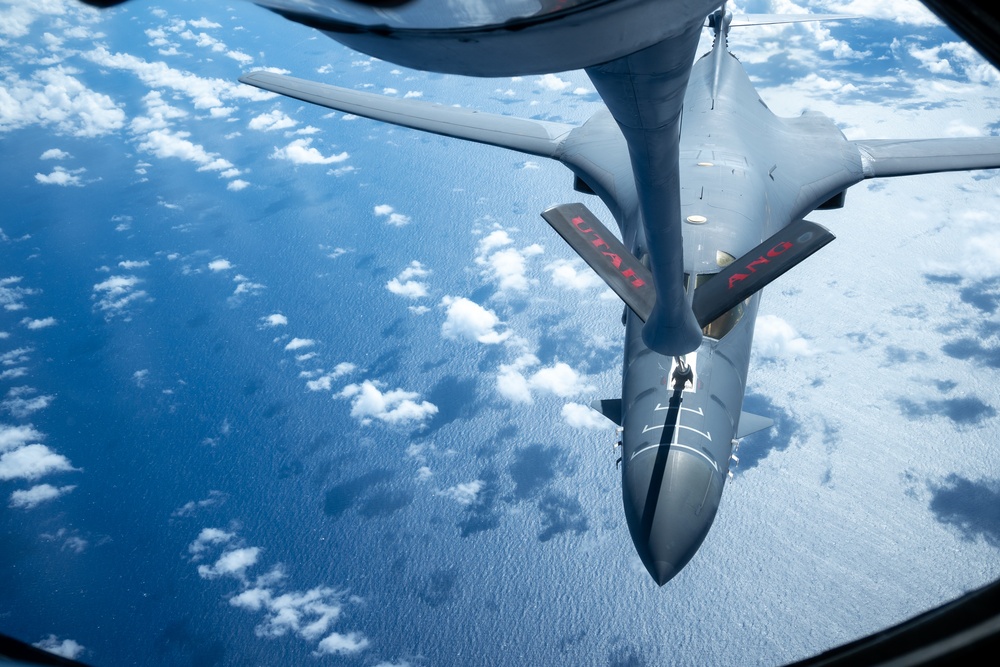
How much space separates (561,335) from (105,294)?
24740mm

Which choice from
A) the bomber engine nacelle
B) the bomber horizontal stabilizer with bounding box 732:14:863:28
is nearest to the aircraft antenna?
the bomber engine nacelle

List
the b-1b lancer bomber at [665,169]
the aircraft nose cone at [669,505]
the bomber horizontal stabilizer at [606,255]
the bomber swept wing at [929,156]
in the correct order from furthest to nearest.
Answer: the bomber swept wing at [929,156] → the aircraft nose cone at [669,505] → the bomber horizontal stabilizer at [606,255] → the b-1b lancer bomber at [665,169]

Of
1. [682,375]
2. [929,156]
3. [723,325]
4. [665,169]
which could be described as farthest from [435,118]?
[665,169]

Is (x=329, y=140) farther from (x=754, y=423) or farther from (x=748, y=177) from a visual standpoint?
(x=754, y=423)

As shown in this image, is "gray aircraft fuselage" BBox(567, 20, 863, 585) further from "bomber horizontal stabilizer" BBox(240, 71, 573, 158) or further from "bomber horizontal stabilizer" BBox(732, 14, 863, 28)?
"bomber horizontal stabilizer" BBox(732, 14, 863, 28)

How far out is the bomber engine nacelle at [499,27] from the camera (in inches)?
67.9

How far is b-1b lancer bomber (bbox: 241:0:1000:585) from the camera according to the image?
6.11 feet

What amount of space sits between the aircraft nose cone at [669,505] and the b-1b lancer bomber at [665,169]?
0.08 feet

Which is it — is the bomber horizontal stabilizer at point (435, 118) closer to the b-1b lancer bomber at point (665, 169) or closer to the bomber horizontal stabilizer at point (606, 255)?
the b-1b lancer bomber at point (665, 169)

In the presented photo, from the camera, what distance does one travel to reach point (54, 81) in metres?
44.5

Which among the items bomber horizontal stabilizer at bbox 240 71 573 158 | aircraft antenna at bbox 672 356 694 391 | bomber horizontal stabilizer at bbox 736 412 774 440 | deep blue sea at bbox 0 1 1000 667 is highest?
bomber horizontal stabilizer at bbox 240 71 573 158

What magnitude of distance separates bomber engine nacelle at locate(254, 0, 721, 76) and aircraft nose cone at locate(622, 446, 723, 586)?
8.53 m

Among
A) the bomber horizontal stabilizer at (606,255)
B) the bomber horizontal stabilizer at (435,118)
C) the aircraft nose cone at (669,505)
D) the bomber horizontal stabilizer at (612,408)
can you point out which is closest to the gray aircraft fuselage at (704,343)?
the aircraft nose cone at (669,505)

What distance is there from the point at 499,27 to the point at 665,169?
209cm
